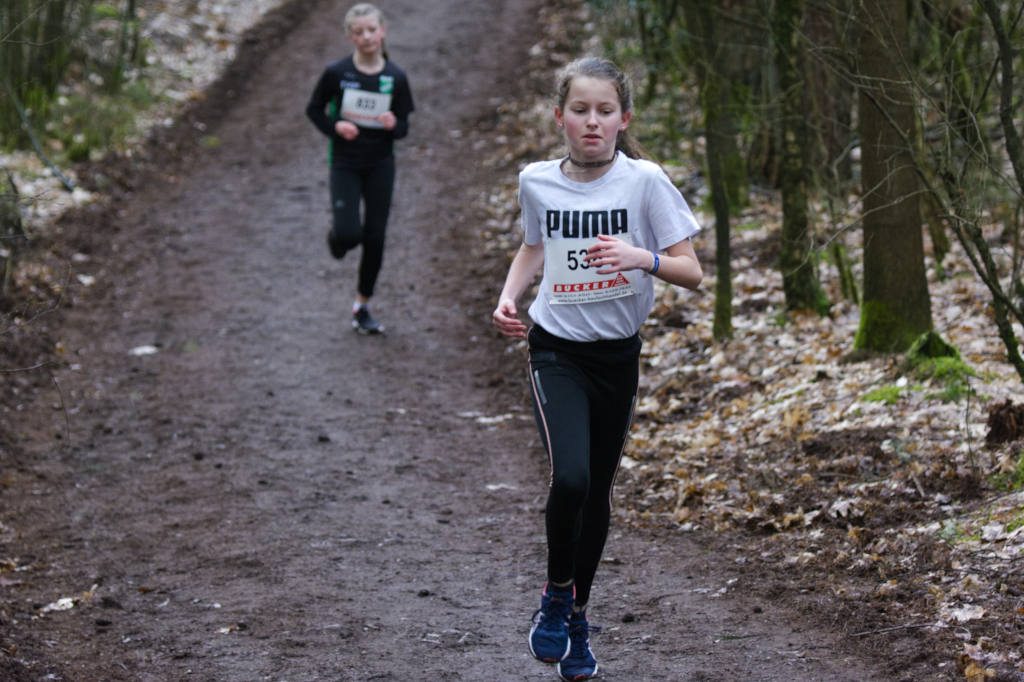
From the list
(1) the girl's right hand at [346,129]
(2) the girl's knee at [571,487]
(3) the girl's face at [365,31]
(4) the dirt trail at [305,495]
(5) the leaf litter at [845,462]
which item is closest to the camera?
(2) the girl's knee at [571,487]

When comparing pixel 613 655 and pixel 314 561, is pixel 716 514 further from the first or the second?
pixel 314 561

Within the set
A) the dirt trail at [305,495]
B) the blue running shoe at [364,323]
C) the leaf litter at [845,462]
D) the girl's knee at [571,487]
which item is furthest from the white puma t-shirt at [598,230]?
the blue running shoe at [364,323]

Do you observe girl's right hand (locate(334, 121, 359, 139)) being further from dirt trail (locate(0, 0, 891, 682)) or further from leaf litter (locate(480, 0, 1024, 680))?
leaf litter (locate(480, 0, 1024, 680))

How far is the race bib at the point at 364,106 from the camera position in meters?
8.56

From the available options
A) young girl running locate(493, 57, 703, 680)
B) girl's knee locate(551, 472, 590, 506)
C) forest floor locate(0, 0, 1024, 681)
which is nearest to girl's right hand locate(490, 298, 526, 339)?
young girl running locate(493, 57, 703, 680)

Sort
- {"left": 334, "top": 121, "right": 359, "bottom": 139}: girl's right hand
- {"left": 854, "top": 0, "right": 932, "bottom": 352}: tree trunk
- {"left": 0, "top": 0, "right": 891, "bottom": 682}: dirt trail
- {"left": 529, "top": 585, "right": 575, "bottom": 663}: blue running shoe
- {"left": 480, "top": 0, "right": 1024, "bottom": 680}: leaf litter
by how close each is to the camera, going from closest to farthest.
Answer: {"left": 529, "top": 585, "right": 575, "bottom": 663}: blue running shoe → {"left": 480, "top": 0, "right": 1024, "bottom": 680}: leaf litter → {"left": 0, "top": 0, "right": 891, "bottom": 682}: dirt trail → {"left": 854, "top": 0, "right": 932, "bottom": 352}: tree trunk → {"left": 334, "top": 121, "right": 359, "bottom": 139}: girl's right hand

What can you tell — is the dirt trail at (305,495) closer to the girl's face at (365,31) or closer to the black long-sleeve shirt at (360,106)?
the black long-sleeve shirt at (360,106)

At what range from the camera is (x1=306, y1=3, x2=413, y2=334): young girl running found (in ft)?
27.9

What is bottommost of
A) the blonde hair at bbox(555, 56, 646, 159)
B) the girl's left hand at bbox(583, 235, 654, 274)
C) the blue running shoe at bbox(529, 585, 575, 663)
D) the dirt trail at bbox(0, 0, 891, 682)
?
the dirt trail at bbox(0, 0, 891, 682)

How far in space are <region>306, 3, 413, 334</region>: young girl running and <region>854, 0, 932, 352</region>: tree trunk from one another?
3636mm

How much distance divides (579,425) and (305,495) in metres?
3.08

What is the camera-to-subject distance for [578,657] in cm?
405

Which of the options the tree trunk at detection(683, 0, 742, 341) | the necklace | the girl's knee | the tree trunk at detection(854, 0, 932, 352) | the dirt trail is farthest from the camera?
the tree trunk at detection(683, 0, 742, 341)

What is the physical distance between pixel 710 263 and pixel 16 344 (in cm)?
606
